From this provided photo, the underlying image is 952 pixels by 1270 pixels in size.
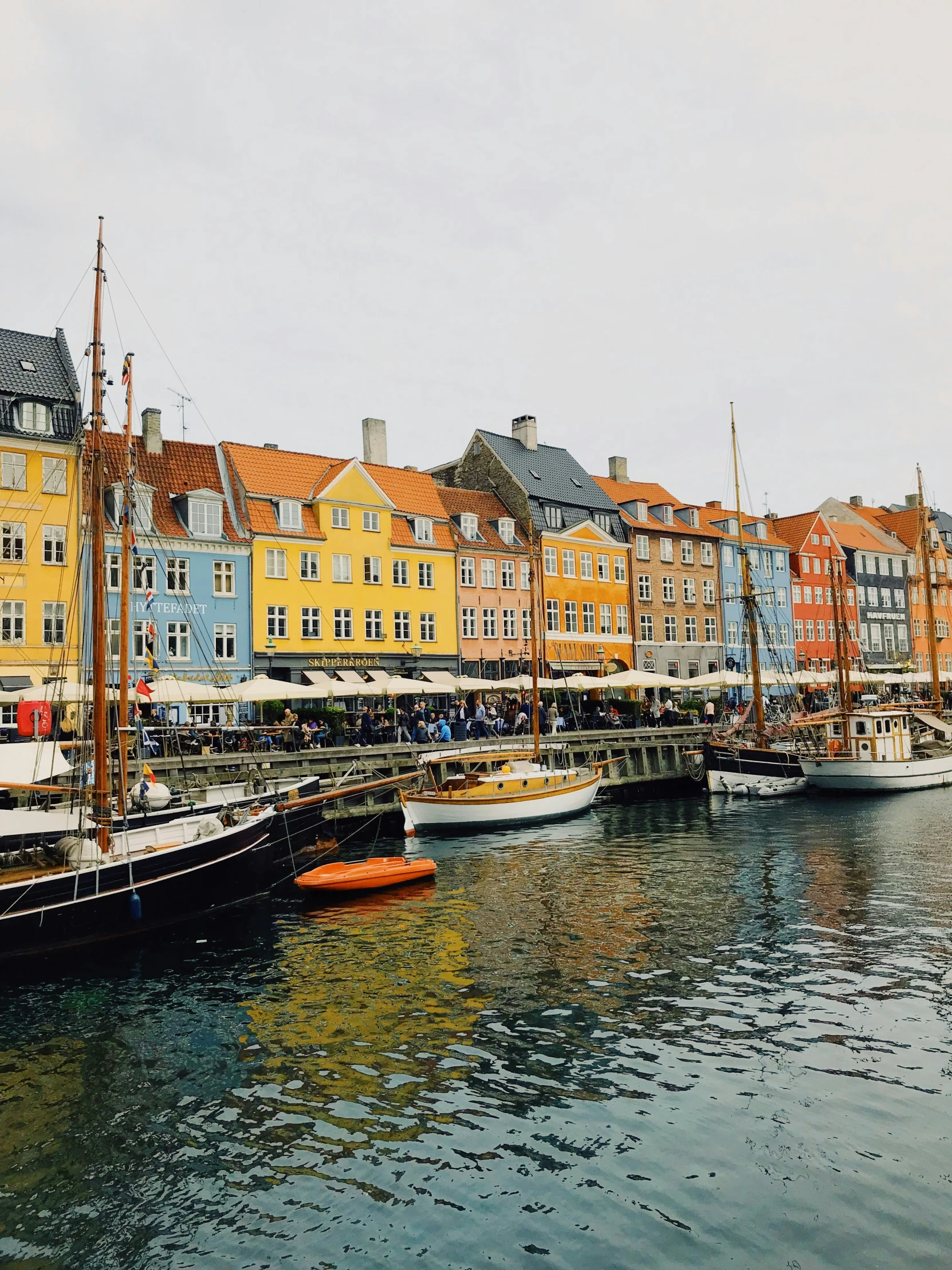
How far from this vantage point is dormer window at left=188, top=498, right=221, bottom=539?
46.4 meters

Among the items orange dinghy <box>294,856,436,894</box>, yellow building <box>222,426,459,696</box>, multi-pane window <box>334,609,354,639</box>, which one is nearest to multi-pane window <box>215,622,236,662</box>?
yellow building <box>222,426,459,696</box>

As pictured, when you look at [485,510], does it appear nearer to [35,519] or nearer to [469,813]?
[35,519]

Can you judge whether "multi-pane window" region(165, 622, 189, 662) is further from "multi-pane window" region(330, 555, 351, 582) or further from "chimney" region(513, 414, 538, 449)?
"chimney" region(513, 414, 538, 449)

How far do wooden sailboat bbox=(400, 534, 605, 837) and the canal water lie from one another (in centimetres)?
1172

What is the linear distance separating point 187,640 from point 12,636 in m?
7.41

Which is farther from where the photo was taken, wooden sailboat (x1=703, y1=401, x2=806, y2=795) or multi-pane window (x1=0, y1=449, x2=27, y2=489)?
wooden sailboat (x1=703, y1=401, x2=806, y2=795)

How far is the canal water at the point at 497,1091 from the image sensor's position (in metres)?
9.05

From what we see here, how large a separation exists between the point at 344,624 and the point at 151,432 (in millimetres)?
13302

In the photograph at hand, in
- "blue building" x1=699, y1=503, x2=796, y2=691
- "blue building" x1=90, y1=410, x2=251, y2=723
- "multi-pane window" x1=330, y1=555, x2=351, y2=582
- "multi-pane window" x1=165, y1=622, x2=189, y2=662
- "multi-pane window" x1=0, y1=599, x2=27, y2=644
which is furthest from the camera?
"blue building" x1=699, y1=503, x2=796, y2=691

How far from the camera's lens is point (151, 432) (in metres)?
48.8

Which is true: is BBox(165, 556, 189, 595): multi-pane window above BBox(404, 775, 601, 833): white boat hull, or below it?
above

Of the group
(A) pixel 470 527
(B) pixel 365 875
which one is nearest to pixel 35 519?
(A) pixel 470 527

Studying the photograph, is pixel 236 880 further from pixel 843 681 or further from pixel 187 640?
pixel 843 681

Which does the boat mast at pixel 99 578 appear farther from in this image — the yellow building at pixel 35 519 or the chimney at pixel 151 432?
the chimney at pixel 151 432
